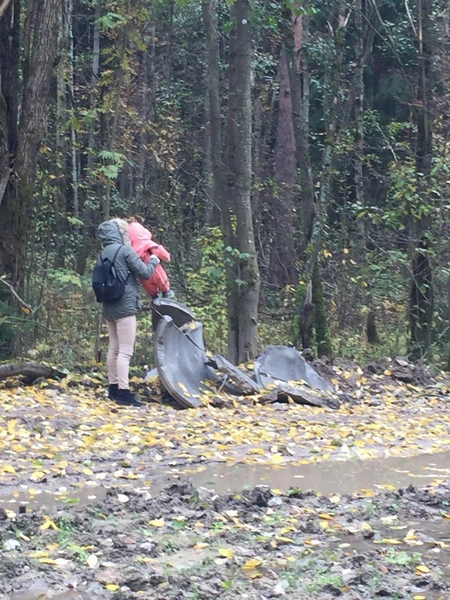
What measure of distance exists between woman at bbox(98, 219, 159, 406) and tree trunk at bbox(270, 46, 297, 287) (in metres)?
7.20

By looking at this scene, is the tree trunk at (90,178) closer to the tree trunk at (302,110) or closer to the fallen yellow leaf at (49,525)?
the tree trunk at (302,110)

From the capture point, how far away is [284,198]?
21844mm

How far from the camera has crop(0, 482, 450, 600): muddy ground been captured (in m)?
4.24

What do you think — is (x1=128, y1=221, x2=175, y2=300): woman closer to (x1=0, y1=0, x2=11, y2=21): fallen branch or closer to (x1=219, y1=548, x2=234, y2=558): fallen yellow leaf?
(x1=0, y1=0, x2=11, y2=21): fallen branch

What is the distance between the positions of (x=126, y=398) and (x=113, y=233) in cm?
191

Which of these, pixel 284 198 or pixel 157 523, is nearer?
pixel 157 523

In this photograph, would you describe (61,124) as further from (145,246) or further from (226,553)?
→ (226,553)

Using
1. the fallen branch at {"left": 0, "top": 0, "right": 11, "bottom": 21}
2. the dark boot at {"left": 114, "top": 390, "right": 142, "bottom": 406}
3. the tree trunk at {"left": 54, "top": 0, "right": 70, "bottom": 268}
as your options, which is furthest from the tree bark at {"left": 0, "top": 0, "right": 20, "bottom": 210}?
the dark boot at {"left": 114, "top": 390, "right": 142, "bottom": 406}

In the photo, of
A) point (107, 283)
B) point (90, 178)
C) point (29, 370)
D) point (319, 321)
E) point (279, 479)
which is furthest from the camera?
point (90, 178)

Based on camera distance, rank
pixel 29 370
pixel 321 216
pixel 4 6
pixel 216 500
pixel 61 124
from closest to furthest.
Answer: pixel 216 500 < pixel 29 370 < pixel 4 6 < pixel 321 216 < pixel 61 124

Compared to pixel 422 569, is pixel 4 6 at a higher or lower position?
higher

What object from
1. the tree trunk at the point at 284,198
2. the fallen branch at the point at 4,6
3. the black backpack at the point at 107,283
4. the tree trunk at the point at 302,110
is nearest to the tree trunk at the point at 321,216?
the tree trunk at the point at 302,110

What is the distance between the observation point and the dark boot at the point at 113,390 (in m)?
10.4

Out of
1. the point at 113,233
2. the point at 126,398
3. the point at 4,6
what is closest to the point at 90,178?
the point at 4,6
